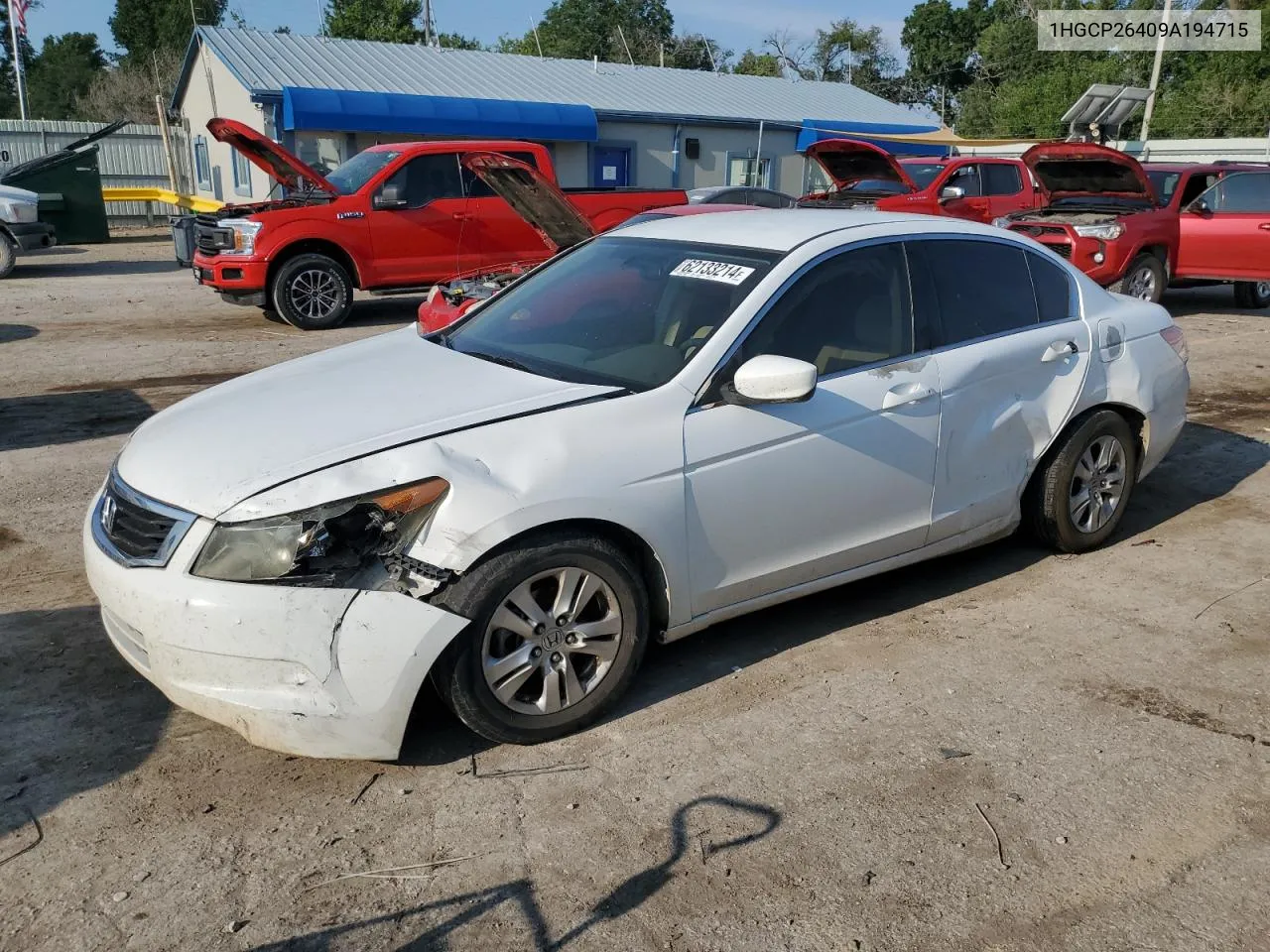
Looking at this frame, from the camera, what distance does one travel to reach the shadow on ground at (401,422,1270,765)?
366 centimetres

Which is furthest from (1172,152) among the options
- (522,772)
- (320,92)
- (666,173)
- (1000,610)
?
(522,772)

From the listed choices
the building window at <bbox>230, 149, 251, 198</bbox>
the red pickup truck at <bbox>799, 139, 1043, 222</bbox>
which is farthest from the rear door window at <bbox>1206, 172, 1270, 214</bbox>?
the building window at <bbox>230, 149, 251, 198</bbox>

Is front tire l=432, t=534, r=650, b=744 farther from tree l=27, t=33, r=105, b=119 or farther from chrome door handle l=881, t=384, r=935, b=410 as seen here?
tree l=27, t=33, r=105, b=119

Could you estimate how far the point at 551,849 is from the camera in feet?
9.94

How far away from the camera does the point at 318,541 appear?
3.15m

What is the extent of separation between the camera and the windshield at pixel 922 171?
15.6 m

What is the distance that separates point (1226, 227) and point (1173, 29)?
36.7m

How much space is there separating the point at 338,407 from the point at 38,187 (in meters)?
18.8

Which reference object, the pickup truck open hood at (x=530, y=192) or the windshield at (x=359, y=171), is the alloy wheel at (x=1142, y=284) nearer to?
the pickup truck open hood at (x=530, y=192)

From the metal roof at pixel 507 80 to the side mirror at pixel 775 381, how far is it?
70.4 feet

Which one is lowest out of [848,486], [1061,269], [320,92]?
[848,486]

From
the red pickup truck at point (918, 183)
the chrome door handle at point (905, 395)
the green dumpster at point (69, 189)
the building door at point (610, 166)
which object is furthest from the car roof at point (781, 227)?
the building door at point (610, 166)

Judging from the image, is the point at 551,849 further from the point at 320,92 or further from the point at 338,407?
the point at 320,92

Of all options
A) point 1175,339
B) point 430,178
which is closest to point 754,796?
point 1175,339
